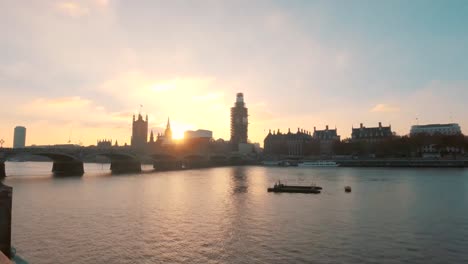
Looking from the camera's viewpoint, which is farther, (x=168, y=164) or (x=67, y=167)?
(x=168, y=164)

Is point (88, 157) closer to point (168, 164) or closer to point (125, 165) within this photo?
point (125, 165)

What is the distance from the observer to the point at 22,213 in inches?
1591

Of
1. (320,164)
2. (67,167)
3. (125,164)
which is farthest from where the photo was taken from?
(320,164)

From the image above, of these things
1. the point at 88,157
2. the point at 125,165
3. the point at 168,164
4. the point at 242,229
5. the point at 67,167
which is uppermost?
the point at 88,157

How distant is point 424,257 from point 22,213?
38.0 m

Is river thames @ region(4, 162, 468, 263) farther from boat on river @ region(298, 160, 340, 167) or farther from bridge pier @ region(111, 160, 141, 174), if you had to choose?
boat on river @ region(298, 160, 340, 167)

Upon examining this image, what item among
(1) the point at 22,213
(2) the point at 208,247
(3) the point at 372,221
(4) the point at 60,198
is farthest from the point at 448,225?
(4) the point at 60,198

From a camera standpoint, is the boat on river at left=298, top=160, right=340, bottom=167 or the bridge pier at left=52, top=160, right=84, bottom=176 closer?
the bridge pier at left=52, top=160, right=84, bottom=176

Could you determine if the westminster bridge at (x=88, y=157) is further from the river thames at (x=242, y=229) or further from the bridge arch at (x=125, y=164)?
the river thames at (x=242, y=229)

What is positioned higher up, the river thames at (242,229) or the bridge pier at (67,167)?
Answer: the bridge pier at (67,167)

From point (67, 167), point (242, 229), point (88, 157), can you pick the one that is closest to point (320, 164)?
point (88, 157)

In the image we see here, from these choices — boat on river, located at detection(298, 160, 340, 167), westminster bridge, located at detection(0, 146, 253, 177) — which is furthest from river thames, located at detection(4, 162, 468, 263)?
boat on river, located at detection(298, 160, 340, 167)

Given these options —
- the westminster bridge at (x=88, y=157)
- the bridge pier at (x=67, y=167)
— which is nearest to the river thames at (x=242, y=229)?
the westminster bridge at (x=88, y=157)

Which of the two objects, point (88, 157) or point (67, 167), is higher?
point (88, 157)
